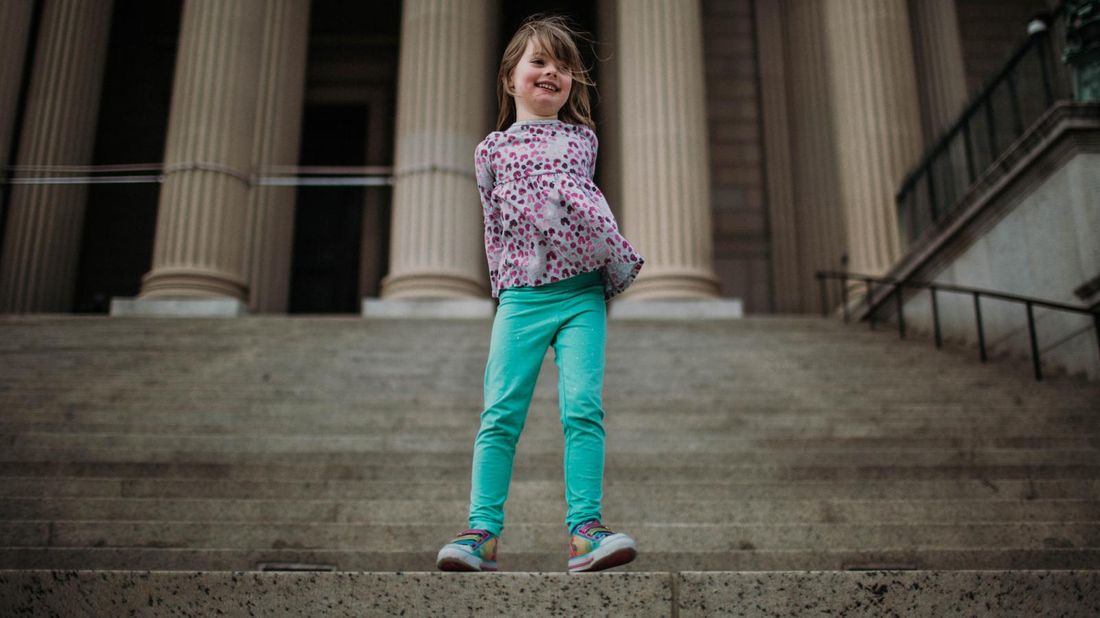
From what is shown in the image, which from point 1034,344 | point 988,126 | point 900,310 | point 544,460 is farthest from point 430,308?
point 544,460

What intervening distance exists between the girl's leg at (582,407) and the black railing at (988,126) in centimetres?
939

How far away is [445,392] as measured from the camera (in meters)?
9.27

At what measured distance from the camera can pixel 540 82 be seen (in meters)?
3.62

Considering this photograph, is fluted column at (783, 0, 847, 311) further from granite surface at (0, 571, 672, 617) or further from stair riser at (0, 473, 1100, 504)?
granite surface at (0, 571, 672, 617)

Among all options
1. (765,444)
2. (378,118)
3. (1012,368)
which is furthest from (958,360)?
(378,118)

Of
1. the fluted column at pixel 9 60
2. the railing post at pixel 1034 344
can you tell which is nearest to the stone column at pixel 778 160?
the railing post at pixel 1034 344

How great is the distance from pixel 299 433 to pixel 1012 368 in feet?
23.1

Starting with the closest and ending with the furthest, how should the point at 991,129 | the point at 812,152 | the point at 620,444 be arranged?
the point at 620,444 < the point at 991,129 < the point at 812,152

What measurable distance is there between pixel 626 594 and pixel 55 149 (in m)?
18.3

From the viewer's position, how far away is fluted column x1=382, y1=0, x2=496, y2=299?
52.1 feet

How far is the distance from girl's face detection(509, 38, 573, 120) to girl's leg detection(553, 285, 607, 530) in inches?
28.5

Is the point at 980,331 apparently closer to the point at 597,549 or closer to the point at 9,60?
the point at 597,549

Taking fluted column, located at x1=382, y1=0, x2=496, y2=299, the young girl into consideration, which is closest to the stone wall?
fluted column, located at x1=382, y1=0, x2=496, y2=299

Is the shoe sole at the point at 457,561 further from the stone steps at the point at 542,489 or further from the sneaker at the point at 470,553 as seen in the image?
the stone steps at the point at 542,489
